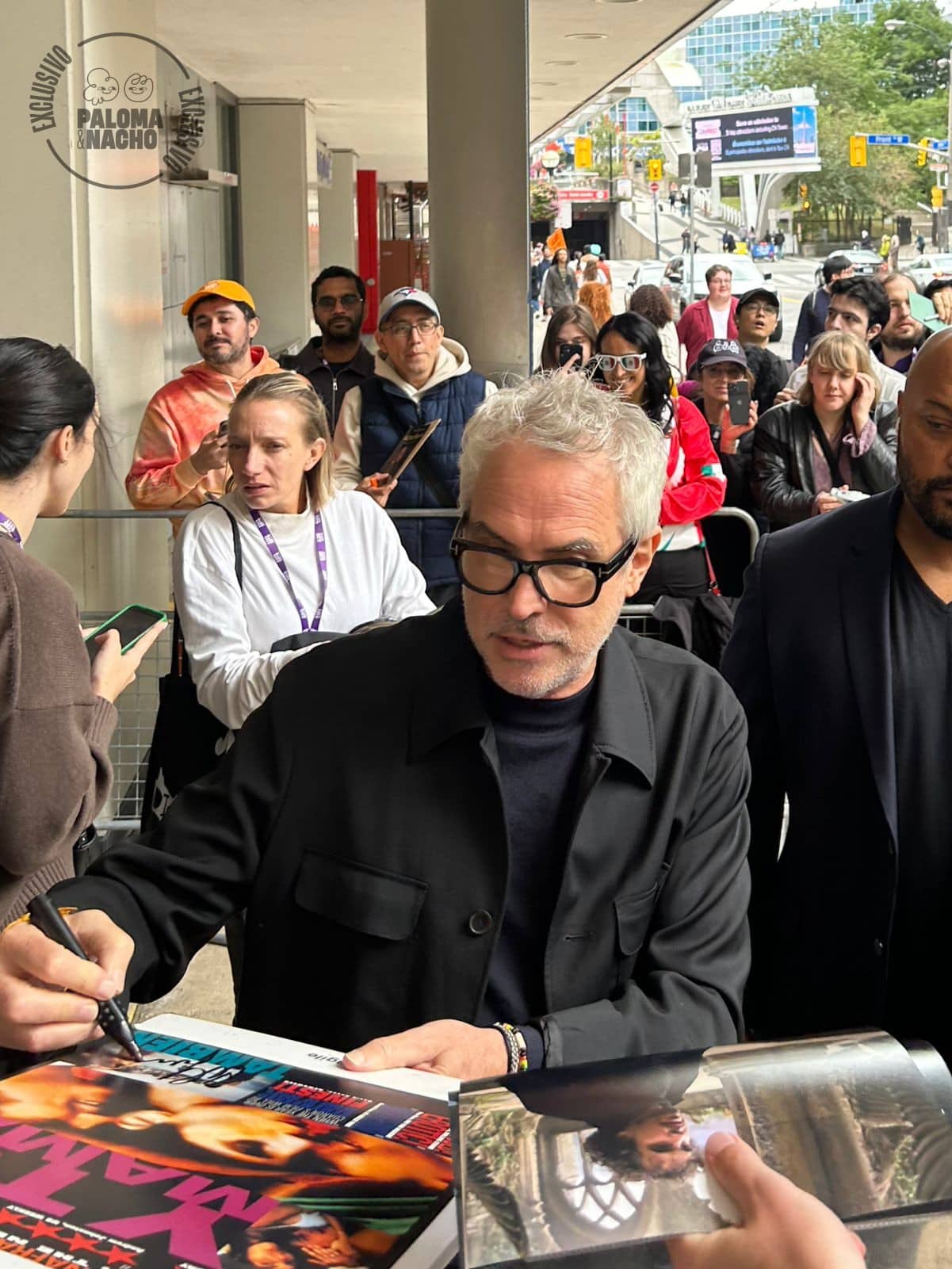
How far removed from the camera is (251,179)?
1664 cm

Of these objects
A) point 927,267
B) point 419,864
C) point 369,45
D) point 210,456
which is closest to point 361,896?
point 419,864

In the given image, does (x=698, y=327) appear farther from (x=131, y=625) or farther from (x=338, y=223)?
(x=338, y=223)

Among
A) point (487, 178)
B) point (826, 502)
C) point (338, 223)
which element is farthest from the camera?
point (338, 223)

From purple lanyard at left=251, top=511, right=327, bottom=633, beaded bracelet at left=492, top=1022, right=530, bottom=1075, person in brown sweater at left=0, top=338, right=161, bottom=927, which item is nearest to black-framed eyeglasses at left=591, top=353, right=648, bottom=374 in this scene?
purple lanyard at left=251, top=511, right=327, bottom=633

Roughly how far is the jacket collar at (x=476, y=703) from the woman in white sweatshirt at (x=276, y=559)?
4.93 feet

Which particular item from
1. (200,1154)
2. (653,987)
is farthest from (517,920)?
(200,1154)

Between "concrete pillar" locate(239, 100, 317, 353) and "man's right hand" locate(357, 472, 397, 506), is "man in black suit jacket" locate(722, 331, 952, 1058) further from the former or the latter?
"concrete pillar" locate(239, 100, 317, 353)

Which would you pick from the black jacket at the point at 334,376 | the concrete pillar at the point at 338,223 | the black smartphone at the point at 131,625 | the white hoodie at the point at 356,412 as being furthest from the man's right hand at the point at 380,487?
the concrete pillar at the point at 338,223

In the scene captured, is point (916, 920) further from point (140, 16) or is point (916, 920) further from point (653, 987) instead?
point (140, 16)

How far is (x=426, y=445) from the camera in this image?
5418 mm

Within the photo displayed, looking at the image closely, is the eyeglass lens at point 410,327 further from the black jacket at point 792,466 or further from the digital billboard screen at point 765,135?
the digital billboard screen at point 765,135

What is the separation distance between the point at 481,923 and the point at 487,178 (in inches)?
265

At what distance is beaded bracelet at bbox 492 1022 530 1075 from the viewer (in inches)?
66.2

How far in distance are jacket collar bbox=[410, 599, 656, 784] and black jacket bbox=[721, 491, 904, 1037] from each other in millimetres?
634
